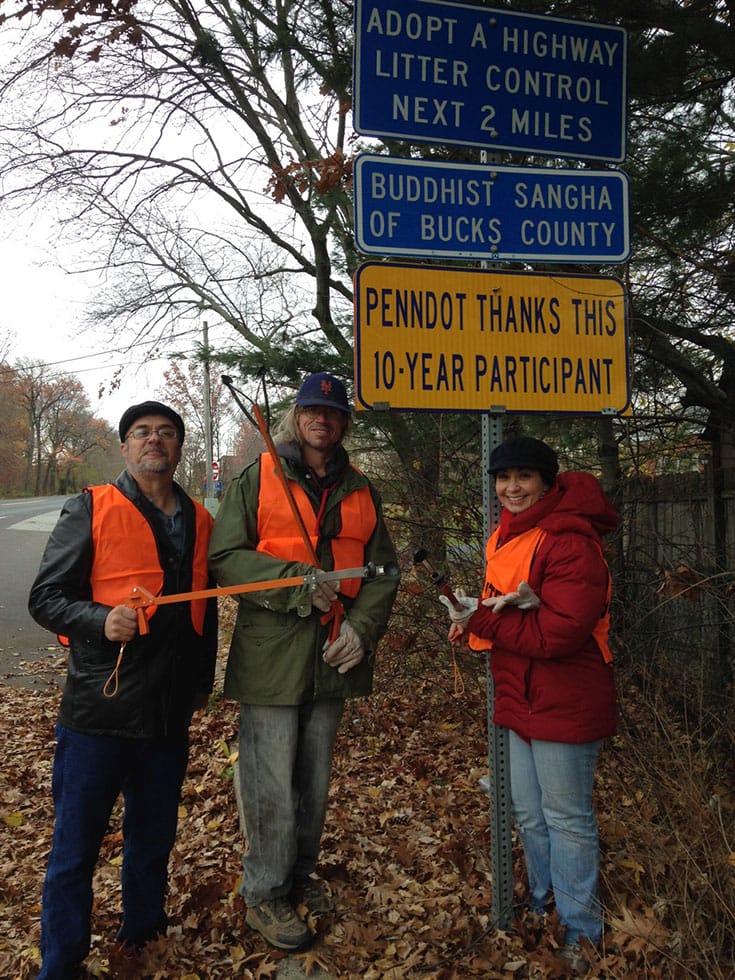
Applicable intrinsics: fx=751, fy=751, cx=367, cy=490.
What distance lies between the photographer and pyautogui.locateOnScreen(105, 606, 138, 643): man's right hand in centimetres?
263

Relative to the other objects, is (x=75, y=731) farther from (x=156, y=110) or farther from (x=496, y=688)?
(x=156, y=110)

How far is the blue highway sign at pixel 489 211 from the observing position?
2758 millimetres

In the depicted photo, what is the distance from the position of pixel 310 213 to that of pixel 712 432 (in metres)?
4.50

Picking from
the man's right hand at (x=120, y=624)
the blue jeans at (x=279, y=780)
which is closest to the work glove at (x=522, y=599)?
the blue jeans at (x=279, y=780)

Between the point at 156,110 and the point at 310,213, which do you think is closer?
the point at 310,213

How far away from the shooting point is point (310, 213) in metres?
7.31

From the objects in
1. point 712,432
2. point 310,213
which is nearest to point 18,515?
point 310,213

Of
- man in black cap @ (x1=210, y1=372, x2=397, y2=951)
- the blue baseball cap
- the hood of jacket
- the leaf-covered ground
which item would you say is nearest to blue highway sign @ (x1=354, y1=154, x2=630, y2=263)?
the blue baseball cap

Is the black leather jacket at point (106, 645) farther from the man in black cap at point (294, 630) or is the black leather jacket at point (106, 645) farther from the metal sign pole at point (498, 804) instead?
the metal sign pole at point (498, 804)

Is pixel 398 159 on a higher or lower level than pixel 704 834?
higher

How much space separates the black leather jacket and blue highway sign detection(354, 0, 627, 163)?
5.84 ft

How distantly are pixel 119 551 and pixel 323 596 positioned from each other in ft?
2.55

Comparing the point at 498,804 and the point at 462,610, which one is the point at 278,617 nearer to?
the point at 462,610

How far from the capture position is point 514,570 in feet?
9.05
